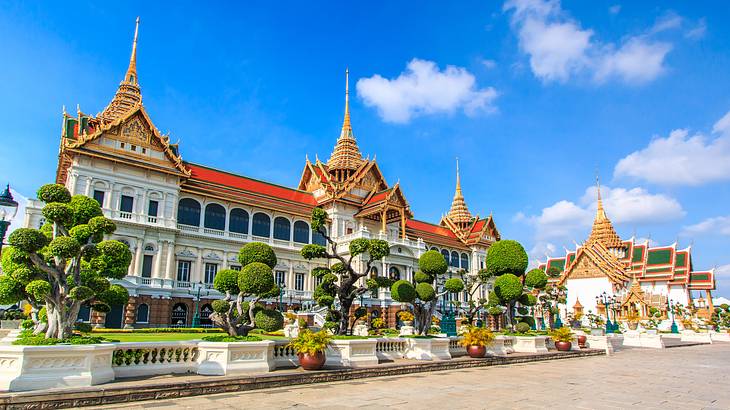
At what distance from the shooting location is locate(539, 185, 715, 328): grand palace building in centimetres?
5809

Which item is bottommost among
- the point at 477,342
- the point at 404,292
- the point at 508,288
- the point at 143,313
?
the point at 477,342

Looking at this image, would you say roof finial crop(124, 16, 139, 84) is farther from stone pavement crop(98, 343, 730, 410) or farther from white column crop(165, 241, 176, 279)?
stone pavement crop(98, 343, 730, 410)

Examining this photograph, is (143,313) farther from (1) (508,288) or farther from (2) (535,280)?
(2) (535,280)

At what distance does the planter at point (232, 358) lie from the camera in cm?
1093

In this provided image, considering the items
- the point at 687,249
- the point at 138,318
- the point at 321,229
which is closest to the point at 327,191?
the point at 138,318

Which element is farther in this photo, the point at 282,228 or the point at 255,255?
the point at 282,228

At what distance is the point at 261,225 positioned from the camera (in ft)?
122

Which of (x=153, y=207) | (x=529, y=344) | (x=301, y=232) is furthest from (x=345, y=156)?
(x=529, y=344)

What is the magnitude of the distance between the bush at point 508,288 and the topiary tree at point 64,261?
1541 centimetres

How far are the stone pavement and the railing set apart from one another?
1740 mm

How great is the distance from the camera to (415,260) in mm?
42250

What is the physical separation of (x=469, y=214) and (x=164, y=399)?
56.1 metres

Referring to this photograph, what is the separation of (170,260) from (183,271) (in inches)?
63.5

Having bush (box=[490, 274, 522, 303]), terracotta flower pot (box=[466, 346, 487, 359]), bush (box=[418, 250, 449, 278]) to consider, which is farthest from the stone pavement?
bush (box=[490, 274, 522, 303])
